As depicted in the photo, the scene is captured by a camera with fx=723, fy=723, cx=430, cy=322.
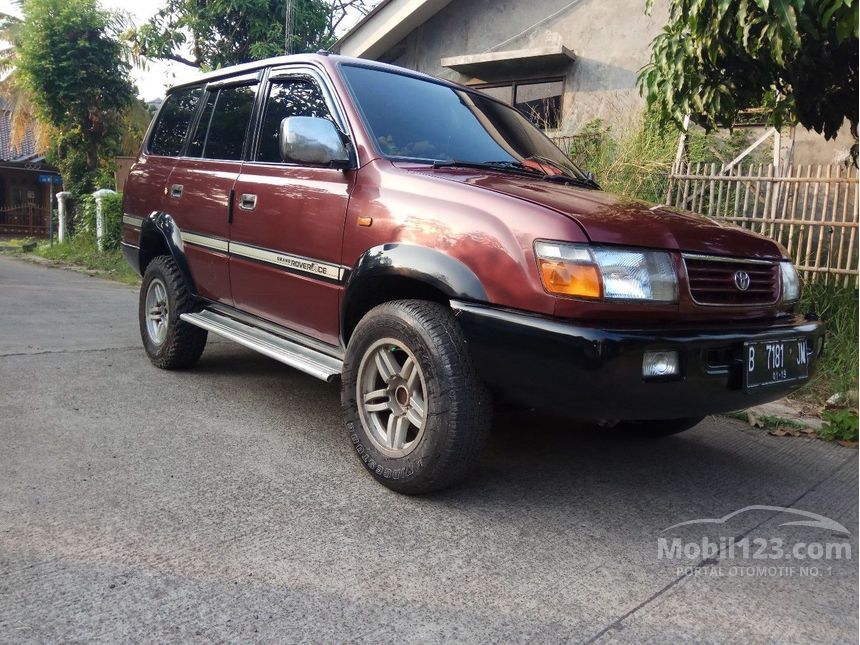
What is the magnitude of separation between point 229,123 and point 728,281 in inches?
117

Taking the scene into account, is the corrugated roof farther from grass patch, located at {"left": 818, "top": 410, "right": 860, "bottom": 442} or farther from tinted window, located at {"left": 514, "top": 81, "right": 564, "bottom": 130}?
grass patch, located at {"left": 818, "top": 410, "right": 860, "bottom": 442}

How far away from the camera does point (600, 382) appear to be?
8.02 feet

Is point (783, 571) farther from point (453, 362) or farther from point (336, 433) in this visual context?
point (336, 433)

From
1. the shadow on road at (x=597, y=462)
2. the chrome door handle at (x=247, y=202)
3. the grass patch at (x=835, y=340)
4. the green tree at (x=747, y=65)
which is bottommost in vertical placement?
the shadow on road at (x=597, y=462)

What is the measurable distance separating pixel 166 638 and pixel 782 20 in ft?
12.0

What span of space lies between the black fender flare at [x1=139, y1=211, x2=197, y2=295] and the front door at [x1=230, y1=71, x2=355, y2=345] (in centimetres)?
62

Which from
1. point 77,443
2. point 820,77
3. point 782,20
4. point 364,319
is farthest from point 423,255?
point 820,77

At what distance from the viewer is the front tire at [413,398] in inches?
107

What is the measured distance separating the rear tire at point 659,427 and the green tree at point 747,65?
1.92 metres

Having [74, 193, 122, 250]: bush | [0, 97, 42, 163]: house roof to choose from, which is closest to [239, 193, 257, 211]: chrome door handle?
[74, 193, 122, 250]: bush

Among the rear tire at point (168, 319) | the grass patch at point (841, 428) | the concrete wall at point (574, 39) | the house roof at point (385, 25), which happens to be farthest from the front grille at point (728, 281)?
the house roof at point (385, 25)

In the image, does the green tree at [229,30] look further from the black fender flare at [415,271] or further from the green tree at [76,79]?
the black fender flare at [415,271]

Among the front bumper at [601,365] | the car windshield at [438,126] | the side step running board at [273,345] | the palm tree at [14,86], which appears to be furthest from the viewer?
the palm tree at [14,86]

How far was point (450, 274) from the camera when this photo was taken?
2.74 metres
